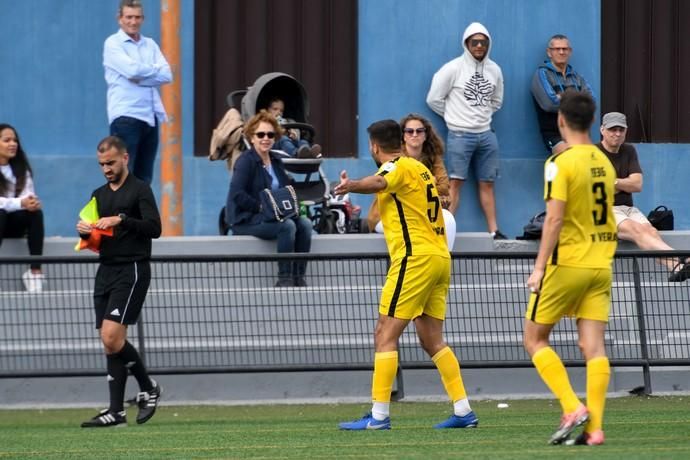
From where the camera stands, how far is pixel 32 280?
12.9 m

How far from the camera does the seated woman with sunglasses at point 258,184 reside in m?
13.7

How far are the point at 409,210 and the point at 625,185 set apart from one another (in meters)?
5.07

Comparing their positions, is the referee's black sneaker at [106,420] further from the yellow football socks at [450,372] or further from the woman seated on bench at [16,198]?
the woman seated on bench at [16,198]

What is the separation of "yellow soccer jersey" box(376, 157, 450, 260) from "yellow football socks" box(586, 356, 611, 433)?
1686mm

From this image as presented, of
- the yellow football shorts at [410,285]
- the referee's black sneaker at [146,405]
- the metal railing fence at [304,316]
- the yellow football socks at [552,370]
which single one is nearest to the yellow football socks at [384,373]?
the yellow football shorts at [410,285]

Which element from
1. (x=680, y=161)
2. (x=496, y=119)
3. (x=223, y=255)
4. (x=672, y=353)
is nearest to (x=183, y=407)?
(x=223, y=255)

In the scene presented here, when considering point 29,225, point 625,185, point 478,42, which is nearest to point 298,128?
point 478,42

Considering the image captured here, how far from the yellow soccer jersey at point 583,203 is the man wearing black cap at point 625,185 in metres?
5.38

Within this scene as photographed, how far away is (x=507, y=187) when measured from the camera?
17391 mm

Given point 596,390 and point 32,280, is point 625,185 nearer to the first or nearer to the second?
point 32,280

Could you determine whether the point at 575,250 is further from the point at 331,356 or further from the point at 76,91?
the point at 76,91

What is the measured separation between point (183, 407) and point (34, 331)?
1465 millimetres

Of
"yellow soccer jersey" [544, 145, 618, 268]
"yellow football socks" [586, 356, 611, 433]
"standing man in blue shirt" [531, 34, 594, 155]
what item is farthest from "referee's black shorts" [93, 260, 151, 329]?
"standing man in blue shirt" [531, 34, 594, 155]

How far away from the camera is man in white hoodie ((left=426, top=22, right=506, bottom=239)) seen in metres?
16.4
